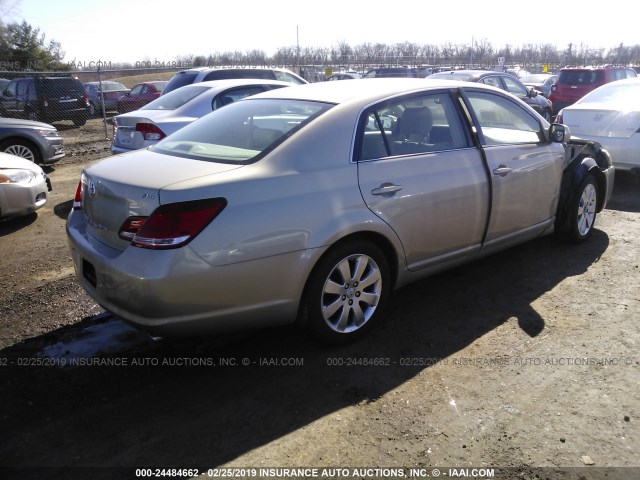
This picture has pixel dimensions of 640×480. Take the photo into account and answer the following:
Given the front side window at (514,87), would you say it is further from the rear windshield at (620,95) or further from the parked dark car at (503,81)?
the rear windshield at (620,95)

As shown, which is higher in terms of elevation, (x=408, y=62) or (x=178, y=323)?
(x=408, y=62)

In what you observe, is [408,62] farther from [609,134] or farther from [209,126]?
[209,126]

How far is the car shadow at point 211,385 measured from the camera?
2.67 meters

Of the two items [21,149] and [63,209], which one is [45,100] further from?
[63,209]

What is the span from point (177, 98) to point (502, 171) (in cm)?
603

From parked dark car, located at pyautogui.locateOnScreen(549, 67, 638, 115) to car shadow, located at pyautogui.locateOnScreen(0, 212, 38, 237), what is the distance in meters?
14.4

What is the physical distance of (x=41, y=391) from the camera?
3.14 m

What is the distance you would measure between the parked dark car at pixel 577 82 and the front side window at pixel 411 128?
44.1 feet

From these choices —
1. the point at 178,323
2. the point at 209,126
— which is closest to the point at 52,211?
the point at 209,126

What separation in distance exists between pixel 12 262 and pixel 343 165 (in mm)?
3611

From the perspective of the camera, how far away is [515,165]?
441cm

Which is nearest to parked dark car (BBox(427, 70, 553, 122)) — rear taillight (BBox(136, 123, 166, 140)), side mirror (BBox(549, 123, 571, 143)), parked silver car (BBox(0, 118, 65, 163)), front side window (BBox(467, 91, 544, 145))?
rear taillight (BBox(136, 123, 166, 140))

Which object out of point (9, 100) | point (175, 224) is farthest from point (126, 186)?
point (9, 100)

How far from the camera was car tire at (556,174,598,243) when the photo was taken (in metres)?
5.18
